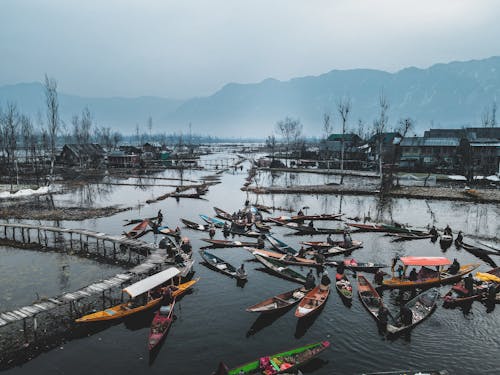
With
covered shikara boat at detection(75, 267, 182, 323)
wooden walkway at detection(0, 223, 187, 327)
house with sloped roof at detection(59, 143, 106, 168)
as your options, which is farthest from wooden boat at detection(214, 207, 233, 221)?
house with sloped roof at detection(59, 143, 106, 168)

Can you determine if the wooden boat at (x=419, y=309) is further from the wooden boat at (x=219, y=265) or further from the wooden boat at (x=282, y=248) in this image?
the wooden boat at (x=219, y=265)

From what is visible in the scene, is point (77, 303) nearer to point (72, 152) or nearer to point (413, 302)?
point (413, 302)

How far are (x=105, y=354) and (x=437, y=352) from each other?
16.8 m

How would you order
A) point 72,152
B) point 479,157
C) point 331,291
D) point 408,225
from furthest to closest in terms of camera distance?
1. point 72,152
2. point 479,157
3. point 408,225
4. point 331,291

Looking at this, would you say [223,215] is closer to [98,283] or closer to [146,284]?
[98,283]

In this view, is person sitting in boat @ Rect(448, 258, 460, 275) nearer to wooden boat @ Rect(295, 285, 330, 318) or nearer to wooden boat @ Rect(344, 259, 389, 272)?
wooden boat @ Rect(344, 259, 389, 272)

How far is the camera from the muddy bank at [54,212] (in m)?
42.1

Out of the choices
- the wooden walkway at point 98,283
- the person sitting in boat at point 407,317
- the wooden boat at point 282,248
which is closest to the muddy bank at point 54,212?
the wooden walkway at point 98,283

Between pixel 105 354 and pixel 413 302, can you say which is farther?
pixel 413 302

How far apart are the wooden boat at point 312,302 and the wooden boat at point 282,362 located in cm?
323

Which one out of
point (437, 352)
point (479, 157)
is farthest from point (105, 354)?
point (479, 157)

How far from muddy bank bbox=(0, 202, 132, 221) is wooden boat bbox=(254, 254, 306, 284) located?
26.0 meters

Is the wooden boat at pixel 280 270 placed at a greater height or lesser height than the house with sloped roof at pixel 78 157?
lesser

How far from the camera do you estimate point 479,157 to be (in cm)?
7756
